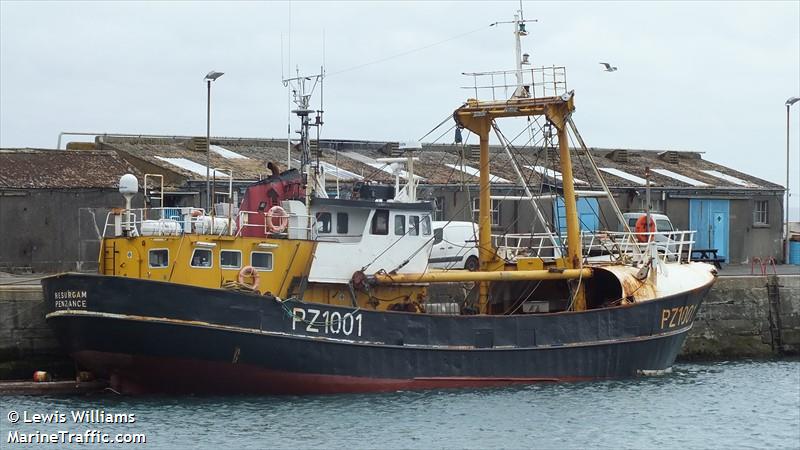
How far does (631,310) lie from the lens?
2681cm

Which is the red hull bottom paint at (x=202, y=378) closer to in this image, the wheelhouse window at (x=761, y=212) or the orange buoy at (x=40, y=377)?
the orange buoy at (x=40, y=377)

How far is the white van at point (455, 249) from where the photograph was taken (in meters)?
30.3

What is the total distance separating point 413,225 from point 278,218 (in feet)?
9.27

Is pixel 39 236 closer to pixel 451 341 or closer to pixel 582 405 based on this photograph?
pixel 451 341

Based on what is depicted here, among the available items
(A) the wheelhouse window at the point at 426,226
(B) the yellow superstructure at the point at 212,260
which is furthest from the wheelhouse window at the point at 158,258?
(A) the wheelhouse window at the point at 426,226

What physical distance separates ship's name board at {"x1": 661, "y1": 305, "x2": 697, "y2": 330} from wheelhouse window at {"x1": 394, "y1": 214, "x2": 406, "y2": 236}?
5767 mm

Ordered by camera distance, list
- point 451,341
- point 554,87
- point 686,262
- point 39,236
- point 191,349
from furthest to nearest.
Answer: point 39,236, point 686,262, point 554,87, point 451,341, point 191,349

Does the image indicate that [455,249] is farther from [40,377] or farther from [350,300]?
[40,377]

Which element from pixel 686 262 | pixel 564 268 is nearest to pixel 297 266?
pixel 564 268

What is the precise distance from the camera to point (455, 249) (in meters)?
32.7

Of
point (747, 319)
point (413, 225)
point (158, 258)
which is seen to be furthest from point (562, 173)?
point (747, 319)

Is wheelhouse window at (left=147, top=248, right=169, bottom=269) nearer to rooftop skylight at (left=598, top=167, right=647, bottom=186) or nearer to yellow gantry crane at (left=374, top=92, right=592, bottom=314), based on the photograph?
yellow gantry crane at (left=374, top=92, right=592, bottom=314)

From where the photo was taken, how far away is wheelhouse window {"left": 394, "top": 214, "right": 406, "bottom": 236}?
25969 millimetres

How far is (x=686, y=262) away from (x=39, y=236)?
15.4 metres
